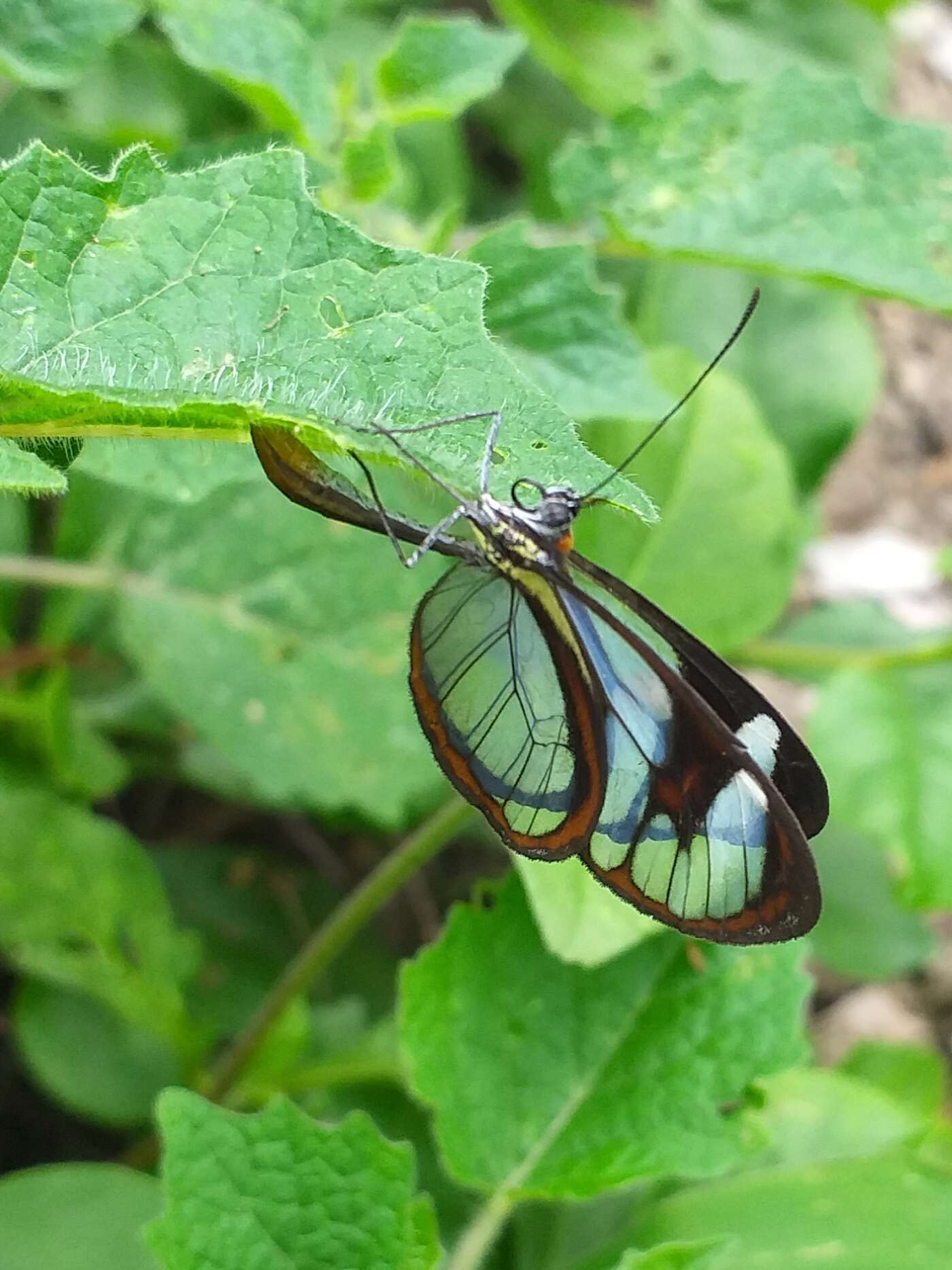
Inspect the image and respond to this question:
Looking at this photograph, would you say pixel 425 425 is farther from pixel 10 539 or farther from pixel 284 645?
pixel 10 539

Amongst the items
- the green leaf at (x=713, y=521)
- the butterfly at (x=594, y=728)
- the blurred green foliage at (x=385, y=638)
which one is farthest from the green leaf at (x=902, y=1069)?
the butterfly at (x=594, y=728)

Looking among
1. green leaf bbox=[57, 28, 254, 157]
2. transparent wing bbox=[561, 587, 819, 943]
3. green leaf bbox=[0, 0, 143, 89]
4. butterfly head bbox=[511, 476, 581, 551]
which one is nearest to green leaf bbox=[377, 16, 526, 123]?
green leaf bbox=[0, 0, 143, 89]

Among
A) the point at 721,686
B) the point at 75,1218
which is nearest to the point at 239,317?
the point at 721,686

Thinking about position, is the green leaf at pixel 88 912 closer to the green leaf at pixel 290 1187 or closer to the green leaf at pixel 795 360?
the green leaf at pixel 290 1187

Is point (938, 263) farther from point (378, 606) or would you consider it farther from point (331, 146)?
point (378, 606)

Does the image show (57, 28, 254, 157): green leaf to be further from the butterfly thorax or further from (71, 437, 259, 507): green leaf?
the butterfly thorax
